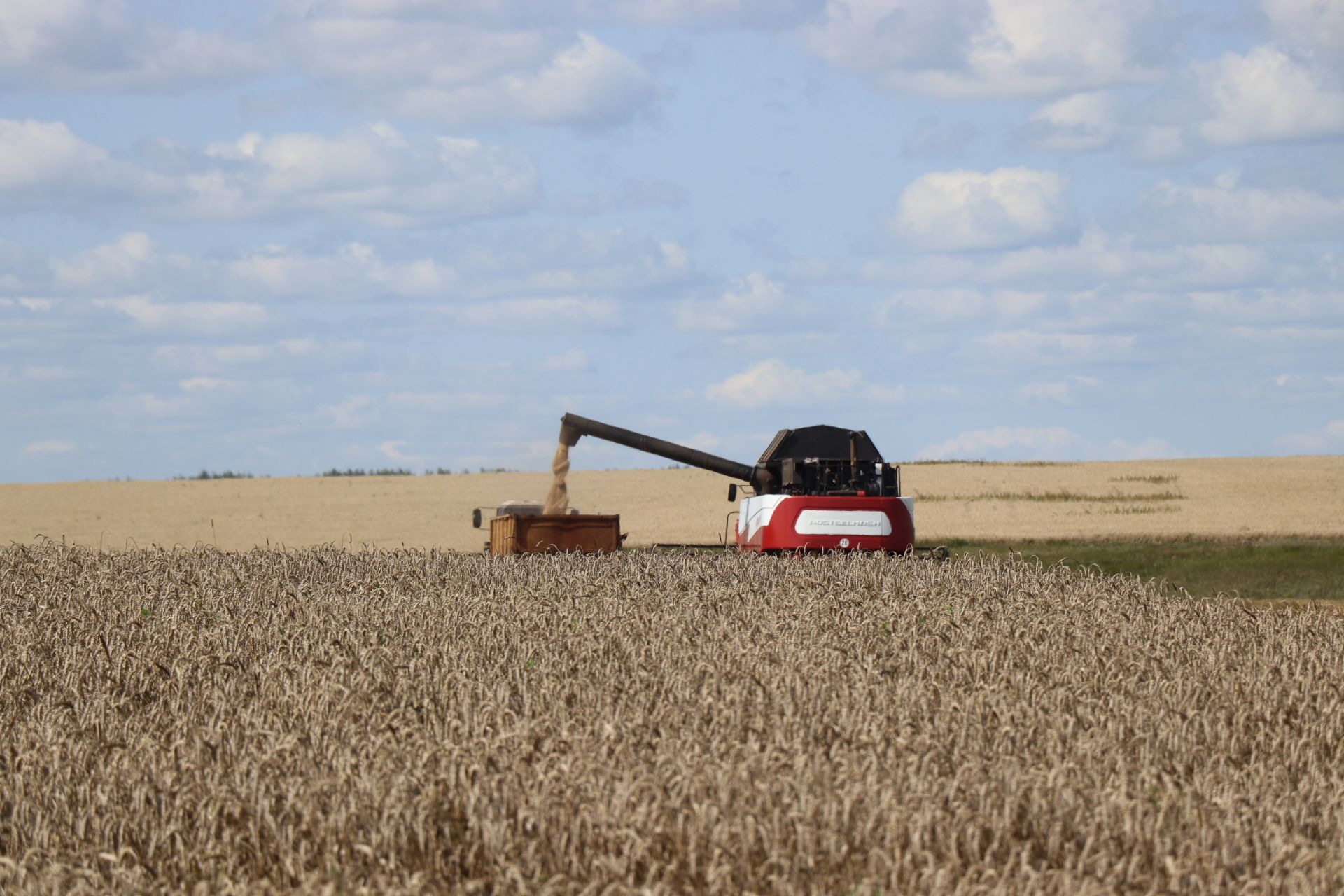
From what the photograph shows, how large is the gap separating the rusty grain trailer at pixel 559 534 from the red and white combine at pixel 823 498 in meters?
1.81

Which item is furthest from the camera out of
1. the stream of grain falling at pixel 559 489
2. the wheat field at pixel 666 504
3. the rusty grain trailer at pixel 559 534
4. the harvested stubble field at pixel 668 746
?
the wheat field at pixel 666 504

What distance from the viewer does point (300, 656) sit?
29.7 ft

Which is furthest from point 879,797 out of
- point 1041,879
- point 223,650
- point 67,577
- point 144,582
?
point 67,577

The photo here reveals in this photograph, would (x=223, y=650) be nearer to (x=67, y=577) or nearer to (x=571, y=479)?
(x=67, y=577)

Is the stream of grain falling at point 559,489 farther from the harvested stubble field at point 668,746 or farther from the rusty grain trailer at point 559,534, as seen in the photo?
the harvested stubble field at point 668,746

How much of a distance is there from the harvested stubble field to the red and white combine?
5373 mm

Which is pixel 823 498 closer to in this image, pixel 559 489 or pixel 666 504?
pixel 559 489

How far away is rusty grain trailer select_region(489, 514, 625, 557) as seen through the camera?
19.6 meters

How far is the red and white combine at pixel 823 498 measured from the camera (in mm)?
17281

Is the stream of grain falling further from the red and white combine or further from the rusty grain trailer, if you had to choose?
the red and white combine

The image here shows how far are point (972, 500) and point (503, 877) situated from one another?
4169 centimetres

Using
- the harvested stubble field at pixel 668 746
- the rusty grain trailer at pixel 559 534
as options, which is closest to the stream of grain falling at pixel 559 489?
the rusty grain trailer at pixel 559 534

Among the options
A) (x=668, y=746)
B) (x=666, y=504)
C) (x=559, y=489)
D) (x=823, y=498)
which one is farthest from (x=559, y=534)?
(x=666, y=504)

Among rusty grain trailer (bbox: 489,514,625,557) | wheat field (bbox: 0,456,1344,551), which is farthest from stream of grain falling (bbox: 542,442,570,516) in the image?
wheat field (bbox: 0,456,1344,551)
